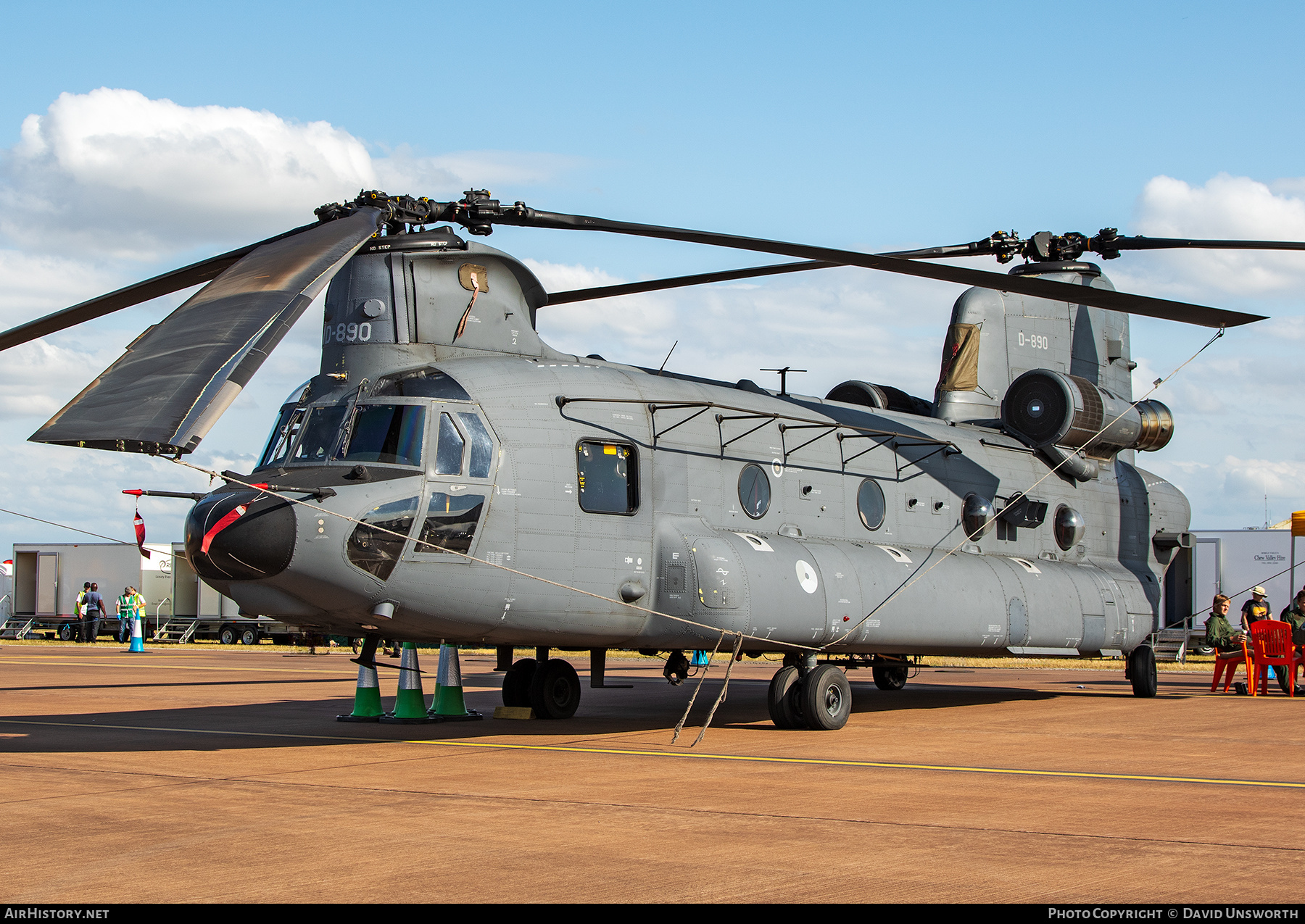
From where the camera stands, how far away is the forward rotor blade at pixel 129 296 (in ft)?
37.1

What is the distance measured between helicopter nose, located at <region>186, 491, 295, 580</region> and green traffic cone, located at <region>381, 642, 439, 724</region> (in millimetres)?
3889

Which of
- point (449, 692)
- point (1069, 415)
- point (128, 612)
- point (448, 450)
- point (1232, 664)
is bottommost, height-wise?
point (128, 612)

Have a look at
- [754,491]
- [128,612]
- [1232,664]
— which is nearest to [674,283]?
[754,491]

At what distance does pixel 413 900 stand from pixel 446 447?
20.5ft

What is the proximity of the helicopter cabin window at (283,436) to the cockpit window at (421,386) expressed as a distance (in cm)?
80

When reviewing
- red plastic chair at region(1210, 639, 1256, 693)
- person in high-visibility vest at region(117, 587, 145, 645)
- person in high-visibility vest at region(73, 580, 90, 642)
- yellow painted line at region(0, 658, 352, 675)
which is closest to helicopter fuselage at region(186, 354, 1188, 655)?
red plastic chair at region(1210, 639, 1256, 693)

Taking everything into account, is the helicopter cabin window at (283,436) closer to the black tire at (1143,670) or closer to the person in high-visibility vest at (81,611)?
the black tire at (1143,670)

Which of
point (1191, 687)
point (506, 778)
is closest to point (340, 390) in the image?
point (506, 778)

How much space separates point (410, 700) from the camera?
14141mm

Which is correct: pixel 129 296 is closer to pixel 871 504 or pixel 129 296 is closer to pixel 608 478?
pixel 608 478

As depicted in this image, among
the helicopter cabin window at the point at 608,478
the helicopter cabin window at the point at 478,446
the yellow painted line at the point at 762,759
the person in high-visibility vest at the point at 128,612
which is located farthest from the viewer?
the person in high-visibility vest at the point at 128,612

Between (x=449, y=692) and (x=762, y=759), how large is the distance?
511 centimetres

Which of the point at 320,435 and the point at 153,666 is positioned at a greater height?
the point at 320,435

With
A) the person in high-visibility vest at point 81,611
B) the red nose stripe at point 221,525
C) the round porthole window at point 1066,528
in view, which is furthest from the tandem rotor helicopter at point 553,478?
the person in high-visibility vest at point 81,611
